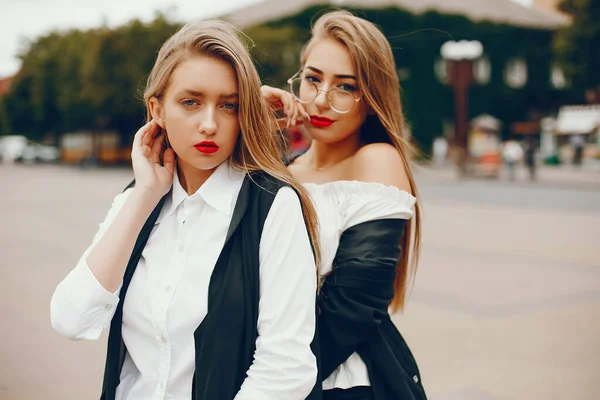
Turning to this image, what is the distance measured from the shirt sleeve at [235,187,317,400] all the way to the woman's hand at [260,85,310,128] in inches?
26.4

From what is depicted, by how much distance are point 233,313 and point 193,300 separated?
112 millimetres

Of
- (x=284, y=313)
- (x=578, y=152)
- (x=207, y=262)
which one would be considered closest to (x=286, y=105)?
(x=207, y=262)

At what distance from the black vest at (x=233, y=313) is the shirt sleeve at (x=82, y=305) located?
0.82 feet

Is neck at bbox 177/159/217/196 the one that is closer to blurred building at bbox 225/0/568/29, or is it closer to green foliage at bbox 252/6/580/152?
green foliage at bbox 252/6/580/152

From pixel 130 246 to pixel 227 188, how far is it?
29 cm

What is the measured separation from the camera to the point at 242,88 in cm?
159

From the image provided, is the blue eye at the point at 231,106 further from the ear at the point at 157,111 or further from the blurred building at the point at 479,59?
the blurred building at the point at 479,59

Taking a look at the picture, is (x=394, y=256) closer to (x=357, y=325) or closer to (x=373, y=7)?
(x=357, y=325)

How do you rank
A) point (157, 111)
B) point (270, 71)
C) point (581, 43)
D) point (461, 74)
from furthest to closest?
1. point (270, 71)
2. point (581, 43)
3. point (461, 74)
4. point (157, 111)

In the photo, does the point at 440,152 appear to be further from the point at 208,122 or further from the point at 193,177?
the point at 208,122

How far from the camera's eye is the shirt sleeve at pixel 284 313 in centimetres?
148

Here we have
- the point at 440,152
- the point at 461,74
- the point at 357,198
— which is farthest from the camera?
the point at 440,152

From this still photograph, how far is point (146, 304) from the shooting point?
1.62 meters

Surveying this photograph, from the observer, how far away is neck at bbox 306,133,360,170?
2.38 metres
